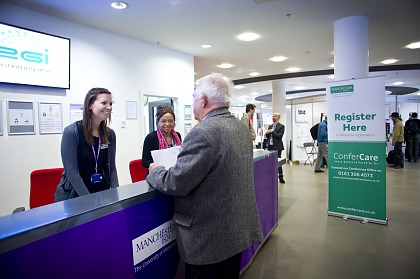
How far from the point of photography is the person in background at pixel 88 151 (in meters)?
1.57

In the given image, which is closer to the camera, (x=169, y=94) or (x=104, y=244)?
(x=104, y=244)

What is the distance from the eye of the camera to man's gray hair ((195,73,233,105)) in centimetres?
124

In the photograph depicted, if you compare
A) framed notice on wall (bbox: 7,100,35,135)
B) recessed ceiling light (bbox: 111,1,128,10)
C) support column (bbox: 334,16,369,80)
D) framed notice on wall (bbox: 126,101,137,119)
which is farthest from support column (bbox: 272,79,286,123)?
framed notice on wall (bbox: 7,100,35,135)

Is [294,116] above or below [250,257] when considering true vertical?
above

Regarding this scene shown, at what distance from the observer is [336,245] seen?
284cm

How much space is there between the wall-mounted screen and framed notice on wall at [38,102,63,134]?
28 cm

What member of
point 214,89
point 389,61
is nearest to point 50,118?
point 214,89

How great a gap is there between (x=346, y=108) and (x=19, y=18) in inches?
169

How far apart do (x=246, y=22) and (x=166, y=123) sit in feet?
7.39

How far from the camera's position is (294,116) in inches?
364

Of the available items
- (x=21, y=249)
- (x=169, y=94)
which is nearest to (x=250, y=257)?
(x=21, y=249)

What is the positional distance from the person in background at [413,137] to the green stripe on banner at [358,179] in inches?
275

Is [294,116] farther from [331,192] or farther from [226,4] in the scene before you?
[226,4]

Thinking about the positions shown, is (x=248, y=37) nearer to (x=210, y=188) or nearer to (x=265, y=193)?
(x=265, y=193)
